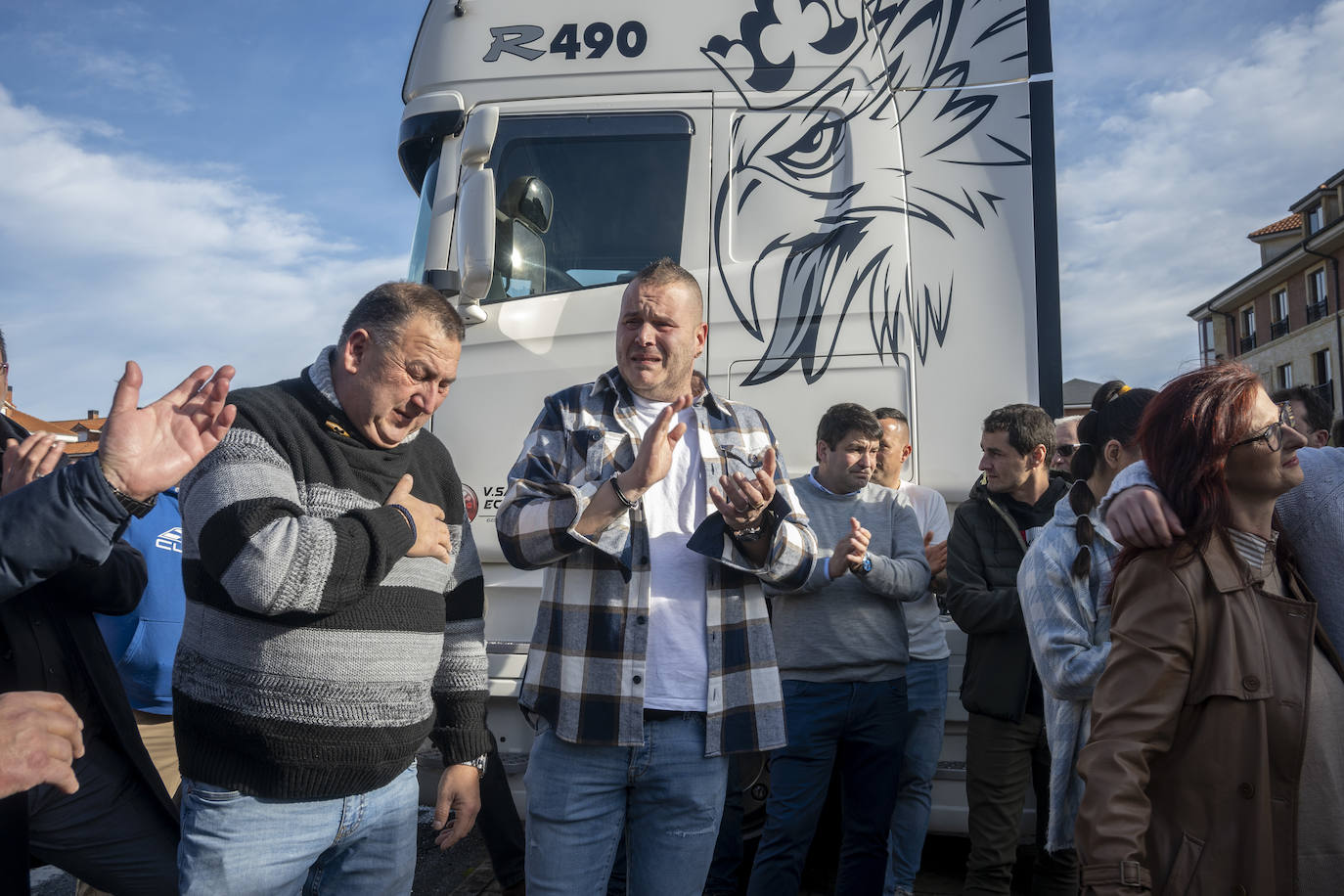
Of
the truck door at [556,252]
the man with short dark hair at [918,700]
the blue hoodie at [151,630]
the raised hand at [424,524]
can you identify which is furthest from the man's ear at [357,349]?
the man with short dark hair at [918,700]

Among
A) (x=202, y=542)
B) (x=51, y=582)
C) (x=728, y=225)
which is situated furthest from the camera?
(x=728, y=225)

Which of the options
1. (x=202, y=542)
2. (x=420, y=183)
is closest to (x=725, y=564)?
(x=202, y=542)

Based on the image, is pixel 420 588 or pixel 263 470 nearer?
pixel 263 470

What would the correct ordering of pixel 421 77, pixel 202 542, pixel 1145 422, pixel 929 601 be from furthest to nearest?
pixel 421 77 < pixel 929 601 < pixel 1145 422 < pixel 202 542

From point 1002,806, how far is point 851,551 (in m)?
1.03

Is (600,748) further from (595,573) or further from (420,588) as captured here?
(420,588)

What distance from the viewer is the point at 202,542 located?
65.2 inches

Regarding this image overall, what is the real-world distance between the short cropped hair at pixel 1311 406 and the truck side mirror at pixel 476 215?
3.24 metres

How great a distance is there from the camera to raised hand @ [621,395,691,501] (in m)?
1.96

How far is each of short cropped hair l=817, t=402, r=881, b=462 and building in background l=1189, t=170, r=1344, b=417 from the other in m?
32.2

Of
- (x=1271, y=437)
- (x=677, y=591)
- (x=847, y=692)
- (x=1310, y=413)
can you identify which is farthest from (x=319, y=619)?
(x=1310, y=413)

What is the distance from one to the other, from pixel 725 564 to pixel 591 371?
5.94 ft

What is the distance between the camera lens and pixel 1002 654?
317 cm

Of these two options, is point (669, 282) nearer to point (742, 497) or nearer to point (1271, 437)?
point (742, 497)
